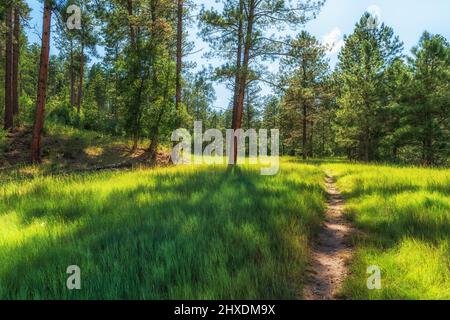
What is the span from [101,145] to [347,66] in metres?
29.0

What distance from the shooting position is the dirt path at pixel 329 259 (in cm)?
357

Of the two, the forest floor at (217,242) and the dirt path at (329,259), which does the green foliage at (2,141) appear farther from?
the dirt path at (329,259)

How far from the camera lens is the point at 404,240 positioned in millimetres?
4609

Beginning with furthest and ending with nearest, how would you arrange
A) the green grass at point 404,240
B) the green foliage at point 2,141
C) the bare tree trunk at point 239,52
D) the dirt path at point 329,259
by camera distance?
the green foliage at point 2,141 → the bare tree trunk at point 239,52 → the dirt path at point 329,259 → the green grass at point 404,240

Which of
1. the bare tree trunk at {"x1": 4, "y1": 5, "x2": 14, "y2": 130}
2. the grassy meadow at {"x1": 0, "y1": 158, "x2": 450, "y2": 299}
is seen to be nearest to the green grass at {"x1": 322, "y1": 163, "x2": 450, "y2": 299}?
the grassy meadow at {"x1": 0, "y1": 158, "x2": 450, "y2": 299}

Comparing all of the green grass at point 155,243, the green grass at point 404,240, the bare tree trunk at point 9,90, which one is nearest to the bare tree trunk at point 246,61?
the green grass at point 404,240

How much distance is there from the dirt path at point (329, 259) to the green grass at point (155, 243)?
0.20 metres

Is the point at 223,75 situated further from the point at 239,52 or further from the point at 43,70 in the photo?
the point at 43,70

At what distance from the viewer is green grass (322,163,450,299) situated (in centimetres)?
335

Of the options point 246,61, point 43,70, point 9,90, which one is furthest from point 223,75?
point 9,90

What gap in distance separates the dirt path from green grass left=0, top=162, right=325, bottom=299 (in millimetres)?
195

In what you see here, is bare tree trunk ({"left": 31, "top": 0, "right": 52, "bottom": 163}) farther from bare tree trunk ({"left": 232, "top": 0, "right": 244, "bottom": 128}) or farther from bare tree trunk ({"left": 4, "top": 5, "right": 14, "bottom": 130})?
bare tree trunk ({"left": 232, "top": 0, "right": 244, "bottom": 128})

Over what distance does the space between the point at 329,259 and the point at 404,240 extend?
1.16 metres
